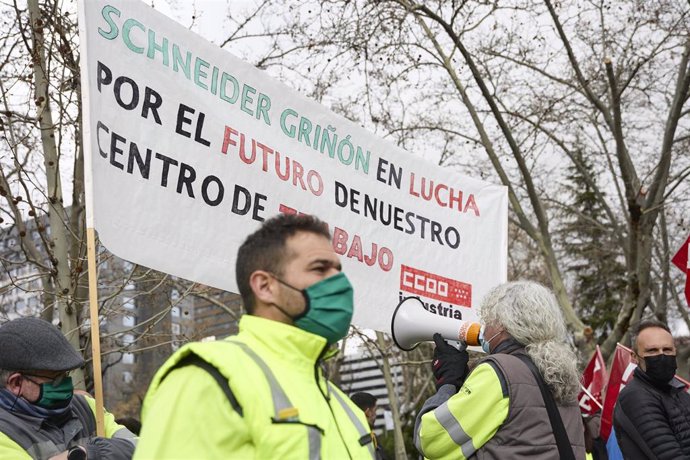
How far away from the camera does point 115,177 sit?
12.2 ft

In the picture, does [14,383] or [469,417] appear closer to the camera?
[14,383]

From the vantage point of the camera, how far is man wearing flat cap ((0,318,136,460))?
9.69ft

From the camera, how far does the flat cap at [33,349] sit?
9.91 feet

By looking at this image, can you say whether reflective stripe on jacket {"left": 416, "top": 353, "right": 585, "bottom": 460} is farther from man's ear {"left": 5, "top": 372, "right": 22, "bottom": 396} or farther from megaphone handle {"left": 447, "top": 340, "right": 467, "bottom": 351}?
man's ear {"left": 5, "top": 372, "right": 22, "bottom": 396}

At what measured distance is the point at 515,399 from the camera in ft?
10.8

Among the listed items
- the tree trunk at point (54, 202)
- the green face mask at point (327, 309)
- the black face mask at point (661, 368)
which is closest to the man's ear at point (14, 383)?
the green face mask at point (327, 309)

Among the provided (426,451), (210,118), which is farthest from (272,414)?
(210,118)

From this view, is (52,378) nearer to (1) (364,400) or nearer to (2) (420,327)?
(2) (420,327)

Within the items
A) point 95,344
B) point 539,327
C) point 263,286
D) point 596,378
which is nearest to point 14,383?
point 95,344

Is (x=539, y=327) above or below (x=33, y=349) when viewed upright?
above

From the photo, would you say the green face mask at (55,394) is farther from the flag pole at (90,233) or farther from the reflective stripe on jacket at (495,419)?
the reflective stripe on jacket at (495,419)

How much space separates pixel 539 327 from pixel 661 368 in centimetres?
173

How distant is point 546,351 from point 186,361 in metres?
1.94

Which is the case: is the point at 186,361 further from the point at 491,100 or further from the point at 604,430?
the point at 491,100
